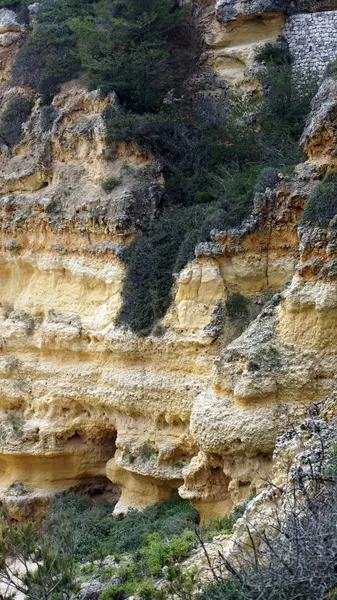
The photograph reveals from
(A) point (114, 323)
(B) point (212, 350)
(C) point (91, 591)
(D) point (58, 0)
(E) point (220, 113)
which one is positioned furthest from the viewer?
(D) point (58, 0)

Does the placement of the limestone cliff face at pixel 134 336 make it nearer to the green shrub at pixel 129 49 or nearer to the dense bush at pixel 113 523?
the dense bush at pixel 113 523

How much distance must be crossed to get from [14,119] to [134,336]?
348 inches

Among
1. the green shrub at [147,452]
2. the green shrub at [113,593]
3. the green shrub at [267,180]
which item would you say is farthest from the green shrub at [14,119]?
the green shrub at [113,593]

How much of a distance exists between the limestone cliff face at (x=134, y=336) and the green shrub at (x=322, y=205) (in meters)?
0.25

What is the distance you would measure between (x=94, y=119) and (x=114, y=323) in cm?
557

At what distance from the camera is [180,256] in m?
18.5

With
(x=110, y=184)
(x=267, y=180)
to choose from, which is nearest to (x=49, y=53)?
(x=110, y=184)

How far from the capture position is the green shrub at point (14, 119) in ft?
80.2

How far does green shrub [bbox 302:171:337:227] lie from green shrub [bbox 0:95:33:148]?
10.9 m

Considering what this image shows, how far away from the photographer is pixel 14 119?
24641 millimetres

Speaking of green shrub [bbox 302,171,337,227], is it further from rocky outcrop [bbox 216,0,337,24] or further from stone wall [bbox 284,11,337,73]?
rocky outcrop [bbox 216,0,337,24]

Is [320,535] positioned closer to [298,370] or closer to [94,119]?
[298,370]

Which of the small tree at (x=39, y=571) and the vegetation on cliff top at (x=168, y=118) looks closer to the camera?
the small tree at (x=39, y=571)

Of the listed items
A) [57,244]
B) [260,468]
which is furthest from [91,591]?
[57,244]
